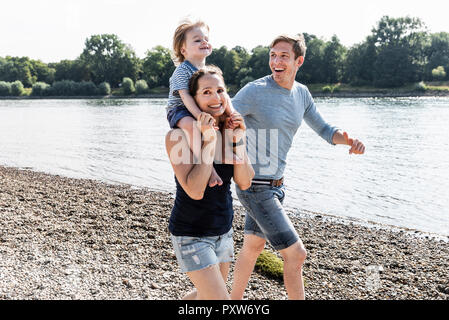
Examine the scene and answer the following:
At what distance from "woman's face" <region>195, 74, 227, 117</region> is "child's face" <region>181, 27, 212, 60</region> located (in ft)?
2.44

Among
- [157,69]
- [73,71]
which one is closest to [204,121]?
[157,69]

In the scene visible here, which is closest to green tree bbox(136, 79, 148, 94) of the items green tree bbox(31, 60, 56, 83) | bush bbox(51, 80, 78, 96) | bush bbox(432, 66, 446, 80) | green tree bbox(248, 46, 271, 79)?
bush bbox(51, 80, 78, 96)

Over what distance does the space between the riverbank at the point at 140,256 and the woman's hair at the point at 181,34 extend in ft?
10.1

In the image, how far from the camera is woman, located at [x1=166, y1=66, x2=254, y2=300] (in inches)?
109

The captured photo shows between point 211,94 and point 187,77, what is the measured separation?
22.9 inches

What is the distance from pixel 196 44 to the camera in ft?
12.0

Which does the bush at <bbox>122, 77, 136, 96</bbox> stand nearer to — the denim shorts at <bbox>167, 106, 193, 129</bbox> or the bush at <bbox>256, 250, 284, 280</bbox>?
the bush at <bbox>256, 250, 284, 280</bbox>

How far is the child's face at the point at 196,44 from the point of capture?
3.65m

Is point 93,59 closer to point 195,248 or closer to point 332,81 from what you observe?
point 332,81

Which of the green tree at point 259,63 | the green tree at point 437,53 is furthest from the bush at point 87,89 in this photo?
the green tree at point 437,53

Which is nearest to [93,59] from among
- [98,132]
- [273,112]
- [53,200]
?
[98,132]

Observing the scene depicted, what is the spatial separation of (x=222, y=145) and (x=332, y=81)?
323 ft

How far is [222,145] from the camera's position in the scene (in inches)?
117

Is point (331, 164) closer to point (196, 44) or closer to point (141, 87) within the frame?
point (196, 44)
